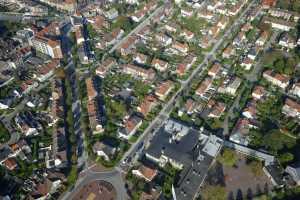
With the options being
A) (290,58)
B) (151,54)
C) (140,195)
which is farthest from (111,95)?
(290,58)

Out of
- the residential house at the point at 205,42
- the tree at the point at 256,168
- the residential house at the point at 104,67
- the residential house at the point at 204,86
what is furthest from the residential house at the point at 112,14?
the tree at the point at 256,168

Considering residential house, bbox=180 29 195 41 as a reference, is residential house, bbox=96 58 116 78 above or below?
below

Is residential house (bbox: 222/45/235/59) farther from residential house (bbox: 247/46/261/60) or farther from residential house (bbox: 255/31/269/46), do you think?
residential house (bbox: 255/31/269/46)

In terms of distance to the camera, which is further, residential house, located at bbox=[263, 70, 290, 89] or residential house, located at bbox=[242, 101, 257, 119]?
residential house, located at bbox=[263, 70, 290, 89]

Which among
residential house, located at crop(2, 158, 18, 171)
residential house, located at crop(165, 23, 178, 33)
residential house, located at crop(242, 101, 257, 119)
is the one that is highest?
residential house, located at crop(165, 23, 178, 33)

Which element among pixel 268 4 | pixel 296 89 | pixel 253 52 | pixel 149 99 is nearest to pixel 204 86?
pixel 149 99

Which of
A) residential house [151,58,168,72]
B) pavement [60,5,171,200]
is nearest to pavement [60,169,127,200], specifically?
A: pavement [60,5,171,200]
